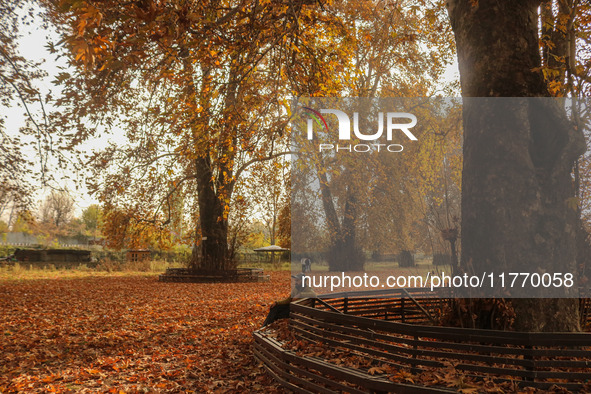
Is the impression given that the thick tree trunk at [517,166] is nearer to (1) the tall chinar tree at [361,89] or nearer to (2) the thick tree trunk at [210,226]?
(1) the tall chinar tree at [361,89]

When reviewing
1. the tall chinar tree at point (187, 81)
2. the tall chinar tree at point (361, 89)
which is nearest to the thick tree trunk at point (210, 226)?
the tall chinar tree at point (187, 81)

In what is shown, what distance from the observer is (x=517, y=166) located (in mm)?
5512

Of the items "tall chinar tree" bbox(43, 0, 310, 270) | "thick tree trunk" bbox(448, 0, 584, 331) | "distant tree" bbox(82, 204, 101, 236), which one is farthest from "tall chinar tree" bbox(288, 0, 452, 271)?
"distant tree" bbox(82, 204, 101, 236)

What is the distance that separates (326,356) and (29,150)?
42.6 ft

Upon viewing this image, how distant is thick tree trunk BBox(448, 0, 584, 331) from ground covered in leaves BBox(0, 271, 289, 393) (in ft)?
9.76

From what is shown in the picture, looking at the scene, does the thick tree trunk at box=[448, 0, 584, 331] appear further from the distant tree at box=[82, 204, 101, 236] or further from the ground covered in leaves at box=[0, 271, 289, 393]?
the distant tree at box=[82, 204, 101, 236]

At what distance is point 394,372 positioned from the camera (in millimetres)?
4133

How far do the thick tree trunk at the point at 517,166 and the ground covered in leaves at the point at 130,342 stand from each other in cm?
298

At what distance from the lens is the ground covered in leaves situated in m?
Answer: 5.84

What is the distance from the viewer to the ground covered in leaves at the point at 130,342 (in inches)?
230

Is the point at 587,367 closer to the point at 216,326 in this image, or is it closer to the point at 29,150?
the point at 216,326

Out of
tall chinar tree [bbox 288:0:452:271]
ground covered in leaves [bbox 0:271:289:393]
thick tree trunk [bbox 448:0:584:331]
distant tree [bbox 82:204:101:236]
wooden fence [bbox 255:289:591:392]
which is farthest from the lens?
distant tree [bbox 82:204:101:236]

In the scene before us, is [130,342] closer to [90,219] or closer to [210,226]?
[210,226]

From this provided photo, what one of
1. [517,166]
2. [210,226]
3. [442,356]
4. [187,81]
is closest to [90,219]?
[210,226]
